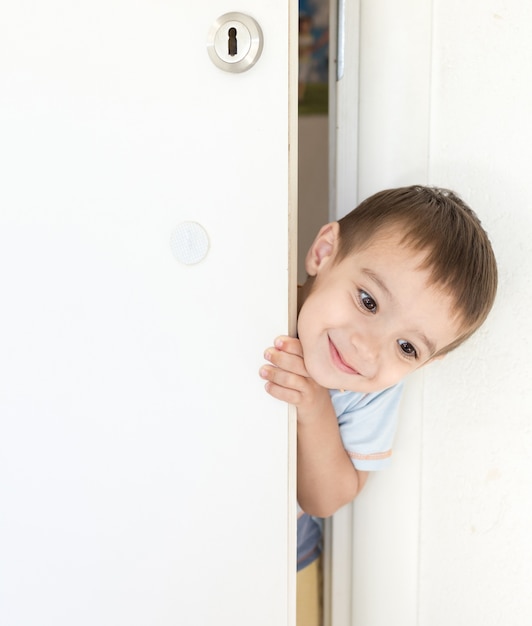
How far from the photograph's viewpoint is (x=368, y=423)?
725 mm

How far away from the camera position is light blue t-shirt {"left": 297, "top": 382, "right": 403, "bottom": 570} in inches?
28.3

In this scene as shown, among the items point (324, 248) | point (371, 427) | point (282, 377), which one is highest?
point (324, 248)

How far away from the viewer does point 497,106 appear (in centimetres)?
62

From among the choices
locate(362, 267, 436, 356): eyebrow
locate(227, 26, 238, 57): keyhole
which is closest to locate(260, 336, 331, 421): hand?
locate(362, 267, 436, 356): eyebrow

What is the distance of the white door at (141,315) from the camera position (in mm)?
567

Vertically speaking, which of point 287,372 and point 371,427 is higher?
point 287,372

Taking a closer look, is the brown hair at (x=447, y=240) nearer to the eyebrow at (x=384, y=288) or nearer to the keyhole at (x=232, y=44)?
the eyebrow at (x=384, y=288)

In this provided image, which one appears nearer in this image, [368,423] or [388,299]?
[388,299]

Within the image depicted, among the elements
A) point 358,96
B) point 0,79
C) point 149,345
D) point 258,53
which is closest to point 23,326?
point 149,345

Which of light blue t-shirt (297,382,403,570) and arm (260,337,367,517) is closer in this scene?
arm (260,337,367,517)

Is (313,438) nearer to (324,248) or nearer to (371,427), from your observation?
(371,427)

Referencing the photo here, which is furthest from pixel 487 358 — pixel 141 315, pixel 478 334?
pixel 141 315

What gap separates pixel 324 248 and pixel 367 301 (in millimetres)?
95

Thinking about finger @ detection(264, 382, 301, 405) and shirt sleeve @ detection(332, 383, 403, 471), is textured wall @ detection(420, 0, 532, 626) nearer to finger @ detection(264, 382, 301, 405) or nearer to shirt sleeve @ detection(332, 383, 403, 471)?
shirt sleeve @ detection(332, 383, 403, 471)
